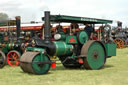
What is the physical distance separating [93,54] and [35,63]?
230cm

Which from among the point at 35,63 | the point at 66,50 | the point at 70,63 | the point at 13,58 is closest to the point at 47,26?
the point at 66,50

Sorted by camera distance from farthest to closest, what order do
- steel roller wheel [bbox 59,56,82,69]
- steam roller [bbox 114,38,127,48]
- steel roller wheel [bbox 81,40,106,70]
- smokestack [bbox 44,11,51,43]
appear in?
steam roller [bbox 114,38,127,48], steel roller wheel [bbox 59,56,82,69], steel roller wheel [bbox 81,40,106,70], smokestack [bbox 44,11,51,43]

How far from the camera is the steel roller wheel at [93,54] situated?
8.10 meters

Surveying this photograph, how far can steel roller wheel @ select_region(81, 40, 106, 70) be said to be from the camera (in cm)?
810

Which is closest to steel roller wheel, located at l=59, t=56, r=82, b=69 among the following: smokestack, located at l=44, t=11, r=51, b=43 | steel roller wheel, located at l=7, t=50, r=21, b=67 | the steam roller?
smokestack, located at l=44, t=11, r=51, b=43

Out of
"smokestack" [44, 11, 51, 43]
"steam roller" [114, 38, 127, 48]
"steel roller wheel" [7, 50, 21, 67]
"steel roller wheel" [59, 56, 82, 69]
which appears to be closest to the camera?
"smokestack" [44, 11, 51, 43]

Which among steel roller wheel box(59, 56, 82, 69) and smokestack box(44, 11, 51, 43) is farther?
steel roller wheel box(59, 56, 82, 69)

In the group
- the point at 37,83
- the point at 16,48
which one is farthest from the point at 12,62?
the point at 37,83

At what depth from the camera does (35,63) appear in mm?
6910

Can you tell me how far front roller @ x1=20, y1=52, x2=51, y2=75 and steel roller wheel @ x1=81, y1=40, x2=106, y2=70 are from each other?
56.5 inches

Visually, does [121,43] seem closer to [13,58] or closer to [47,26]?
[13,58]

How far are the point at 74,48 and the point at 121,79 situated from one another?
2585mm

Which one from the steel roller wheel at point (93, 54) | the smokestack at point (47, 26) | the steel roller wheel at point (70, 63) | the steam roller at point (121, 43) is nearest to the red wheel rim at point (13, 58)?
the steel roller wheel at point (70, 63)

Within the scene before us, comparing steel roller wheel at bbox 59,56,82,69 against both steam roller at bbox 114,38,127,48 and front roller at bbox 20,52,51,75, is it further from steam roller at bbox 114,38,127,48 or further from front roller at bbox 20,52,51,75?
steam roller at bbox 114,38,127,48
